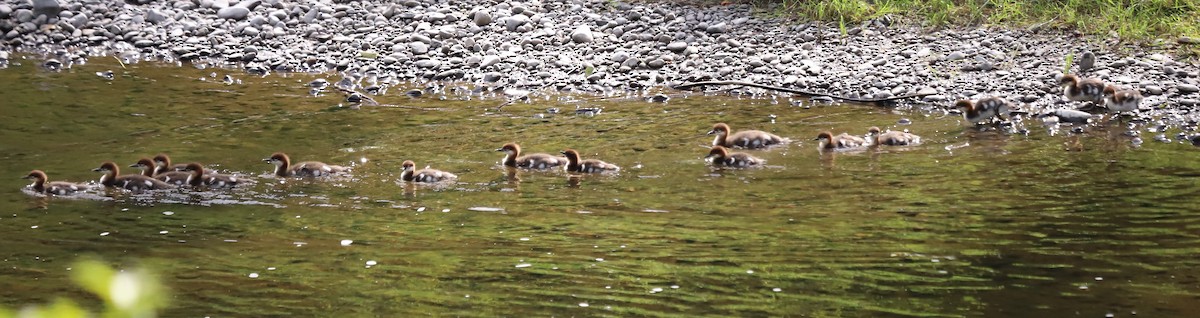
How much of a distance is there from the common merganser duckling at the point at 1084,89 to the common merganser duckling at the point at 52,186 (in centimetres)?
974

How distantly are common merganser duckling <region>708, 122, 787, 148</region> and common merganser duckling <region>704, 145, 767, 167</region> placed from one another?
2.31 ft

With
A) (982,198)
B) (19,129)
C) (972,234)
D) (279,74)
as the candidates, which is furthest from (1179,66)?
(19,129)

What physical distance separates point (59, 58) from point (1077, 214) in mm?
15529

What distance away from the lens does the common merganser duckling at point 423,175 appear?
1064cm

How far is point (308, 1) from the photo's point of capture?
20.9 m

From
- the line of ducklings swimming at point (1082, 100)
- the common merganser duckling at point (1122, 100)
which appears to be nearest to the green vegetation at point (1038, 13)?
the line of ducklings swimming at point (1082, 100)

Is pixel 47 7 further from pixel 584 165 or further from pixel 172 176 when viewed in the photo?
pixel 584 165

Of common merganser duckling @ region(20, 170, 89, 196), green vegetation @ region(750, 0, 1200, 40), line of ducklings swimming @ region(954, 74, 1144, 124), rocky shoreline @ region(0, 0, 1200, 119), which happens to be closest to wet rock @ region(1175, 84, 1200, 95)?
rocky shoreline @ region(0, 0, 1200, 119)

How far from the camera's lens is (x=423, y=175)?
10.7 meters

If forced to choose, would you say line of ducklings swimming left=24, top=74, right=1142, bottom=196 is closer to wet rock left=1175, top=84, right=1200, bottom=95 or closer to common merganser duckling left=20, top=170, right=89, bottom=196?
common merganser duckling left=20, top=170, right=89, bottom=196

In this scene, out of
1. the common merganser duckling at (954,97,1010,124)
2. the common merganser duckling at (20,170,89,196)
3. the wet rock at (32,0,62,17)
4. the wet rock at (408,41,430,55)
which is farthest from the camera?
the wet rock at (32,0,62,17)

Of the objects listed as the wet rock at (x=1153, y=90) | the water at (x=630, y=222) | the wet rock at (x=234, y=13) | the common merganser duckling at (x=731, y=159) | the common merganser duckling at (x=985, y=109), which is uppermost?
the wet rock at (x=234, y=13)

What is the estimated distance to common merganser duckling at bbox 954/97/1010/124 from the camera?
12641mm

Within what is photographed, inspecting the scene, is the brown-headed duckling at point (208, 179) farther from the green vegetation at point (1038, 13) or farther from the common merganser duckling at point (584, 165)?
the green vegetation at point (1038, 13)
